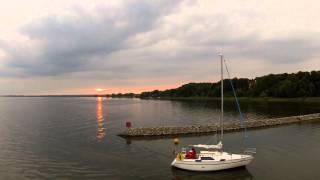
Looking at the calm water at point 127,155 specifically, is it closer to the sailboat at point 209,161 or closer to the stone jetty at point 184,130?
the sailboat at point 209,161

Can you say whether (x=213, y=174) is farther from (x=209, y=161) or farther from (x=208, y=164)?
(x=209, y=161)

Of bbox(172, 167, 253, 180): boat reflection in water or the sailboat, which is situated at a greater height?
the sailboat

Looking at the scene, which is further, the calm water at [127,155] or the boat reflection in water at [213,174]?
the calm water at [127,155]

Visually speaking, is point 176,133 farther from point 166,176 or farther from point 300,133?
point 166,176

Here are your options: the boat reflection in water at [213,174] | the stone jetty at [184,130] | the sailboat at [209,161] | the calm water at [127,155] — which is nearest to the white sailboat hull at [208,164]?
the sailboat at [209,161]

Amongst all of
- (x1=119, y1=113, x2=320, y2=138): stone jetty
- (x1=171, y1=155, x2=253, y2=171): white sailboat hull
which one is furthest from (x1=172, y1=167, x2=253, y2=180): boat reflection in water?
(x1=119, y1=113, x2=320, y2=138): stone jetty

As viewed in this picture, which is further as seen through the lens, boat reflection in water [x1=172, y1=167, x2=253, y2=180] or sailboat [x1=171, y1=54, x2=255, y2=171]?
sailboat [x1=171, y1=54, x2=255, y2=171]

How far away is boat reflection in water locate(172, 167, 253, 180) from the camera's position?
37094 mm

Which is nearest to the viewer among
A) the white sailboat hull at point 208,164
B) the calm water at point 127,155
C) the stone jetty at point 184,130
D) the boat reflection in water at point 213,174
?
the boat reflection in water at point 213,174

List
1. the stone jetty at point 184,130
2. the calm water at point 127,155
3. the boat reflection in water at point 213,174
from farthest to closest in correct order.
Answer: the stone jetty at point 184,130
the calm water at point 127,155
the boat reflection in water at point 213,174

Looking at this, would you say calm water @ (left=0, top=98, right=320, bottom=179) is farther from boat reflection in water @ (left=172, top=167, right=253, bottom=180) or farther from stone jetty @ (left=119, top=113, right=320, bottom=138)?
stone jetty @ (left=119, top=113, right=320, bottom=138)

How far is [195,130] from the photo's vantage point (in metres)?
67.6

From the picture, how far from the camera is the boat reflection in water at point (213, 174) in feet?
122

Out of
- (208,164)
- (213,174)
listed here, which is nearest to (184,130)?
(213,174)
